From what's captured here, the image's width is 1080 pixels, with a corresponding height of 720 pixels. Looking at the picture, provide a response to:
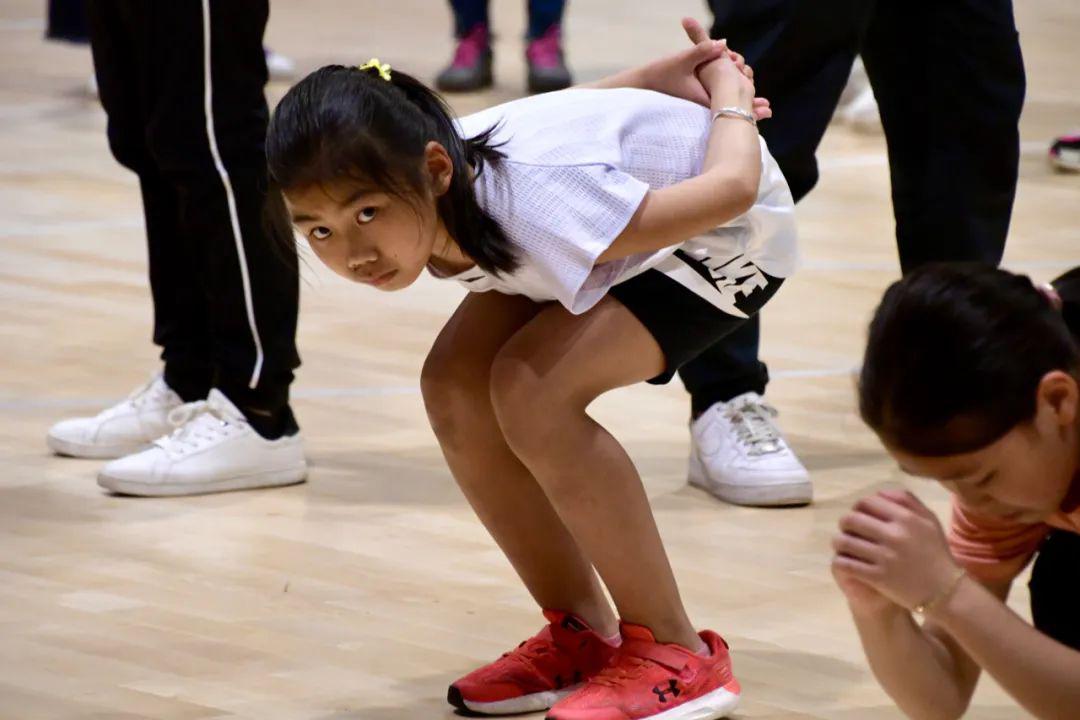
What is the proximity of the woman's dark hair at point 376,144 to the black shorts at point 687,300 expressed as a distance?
20 cm

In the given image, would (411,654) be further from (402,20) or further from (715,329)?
(402,20)

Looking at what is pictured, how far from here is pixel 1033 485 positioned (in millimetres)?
1563

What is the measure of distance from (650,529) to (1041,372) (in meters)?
0.68

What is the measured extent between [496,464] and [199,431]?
0.91 m

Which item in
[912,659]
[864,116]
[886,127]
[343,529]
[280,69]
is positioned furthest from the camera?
[280,69]

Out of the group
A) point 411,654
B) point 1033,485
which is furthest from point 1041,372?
point 411,654

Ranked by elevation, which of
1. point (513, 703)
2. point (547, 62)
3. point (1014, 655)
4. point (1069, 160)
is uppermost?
point (1014, 655)

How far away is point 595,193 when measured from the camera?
79.8 inches

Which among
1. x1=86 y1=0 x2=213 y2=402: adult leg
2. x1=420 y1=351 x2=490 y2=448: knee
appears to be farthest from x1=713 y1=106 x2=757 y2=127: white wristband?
x1=86 y1=0 x2=213 y2=402: adult leg

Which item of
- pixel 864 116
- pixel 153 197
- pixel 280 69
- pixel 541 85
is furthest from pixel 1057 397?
pixel 280 69

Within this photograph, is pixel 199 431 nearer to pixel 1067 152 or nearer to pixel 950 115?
pixel 950 115

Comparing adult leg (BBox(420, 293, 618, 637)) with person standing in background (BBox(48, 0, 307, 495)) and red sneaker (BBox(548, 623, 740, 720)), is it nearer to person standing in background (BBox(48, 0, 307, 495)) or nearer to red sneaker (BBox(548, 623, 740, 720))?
red sneaker (BBox(548, 623, 740, 720))

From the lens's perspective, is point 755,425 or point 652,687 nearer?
point 652,687

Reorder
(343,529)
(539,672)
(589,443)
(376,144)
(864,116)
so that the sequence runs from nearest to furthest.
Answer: (376,144) → (589,443) → (539,672) → (343,529) → (864,116)
